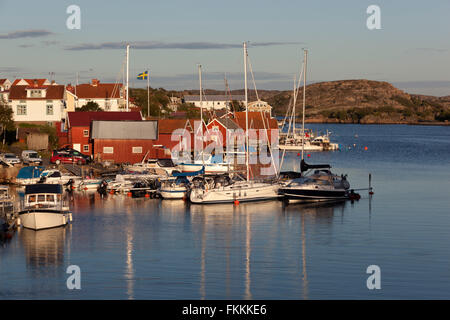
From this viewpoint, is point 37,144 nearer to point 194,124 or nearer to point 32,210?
point 194,124

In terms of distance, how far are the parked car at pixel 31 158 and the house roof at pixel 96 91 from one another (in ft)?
175

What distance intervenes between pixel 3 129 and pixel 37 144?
3.83 meters

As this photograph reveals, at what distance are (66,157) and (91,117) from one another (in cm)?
951

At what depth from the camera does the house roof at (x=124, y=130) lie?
69875 millimetres

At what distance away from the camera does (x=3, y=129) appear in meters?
71.7

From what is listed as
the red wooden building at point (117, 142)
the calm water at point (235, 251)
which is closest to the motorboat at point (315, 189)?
the calm water at point (235, 251)

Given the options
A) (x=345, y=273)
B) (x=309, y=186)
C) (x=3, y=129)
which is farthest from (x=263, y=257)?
(x=3, y=129)

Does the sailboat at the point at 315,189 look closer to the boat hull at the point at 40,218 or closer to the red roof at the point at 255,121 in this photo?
the boat hull at the point at 40,218

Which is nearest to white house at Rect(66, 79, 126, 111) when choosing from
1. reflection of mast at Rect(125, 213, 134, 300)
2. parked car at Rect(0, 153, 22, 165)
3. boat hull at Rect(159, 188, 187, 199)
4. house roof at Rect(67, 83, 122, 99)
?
house roof at Rect(67, 83, 122, 99)

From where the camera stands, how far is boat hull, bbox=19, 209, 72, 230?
38.0 m

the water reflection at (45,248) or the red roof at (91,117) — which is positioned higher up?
the red roof at (91,117)

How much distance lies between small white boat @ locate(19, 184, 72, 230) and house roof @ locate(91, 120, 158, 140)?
3046 cm
